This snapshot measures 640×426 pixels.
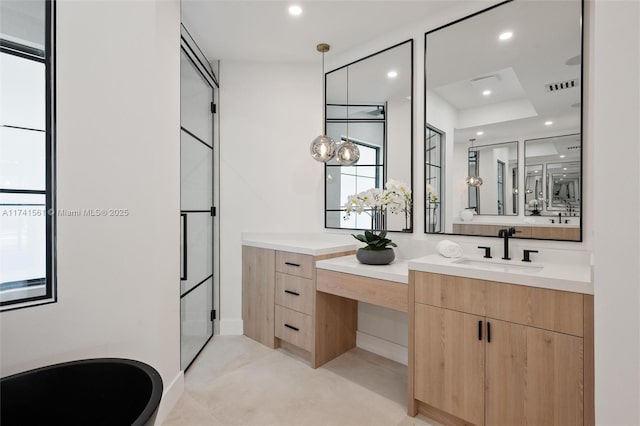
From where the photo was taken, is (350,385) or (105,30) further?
(350,385)

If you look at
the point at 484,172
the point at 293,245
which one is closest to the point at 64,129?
the point at 293,245

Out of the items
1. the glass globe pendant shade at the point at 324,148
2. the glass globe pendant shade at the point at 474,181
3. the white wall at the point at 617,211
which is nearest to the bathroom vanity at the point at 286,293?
the glass globe pendant shade at the point at 324,148

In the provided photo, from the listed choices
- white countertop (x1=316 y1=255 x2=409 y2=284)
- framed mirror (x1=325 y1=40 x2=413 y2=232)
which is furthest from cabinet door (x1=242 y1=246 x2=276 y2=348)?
framed mirror (x1=325 y1=40 x2=413 y2=232)

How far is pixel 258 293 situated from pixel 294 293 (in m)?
0.49

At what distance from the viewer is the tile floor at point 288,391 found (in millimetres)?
1841

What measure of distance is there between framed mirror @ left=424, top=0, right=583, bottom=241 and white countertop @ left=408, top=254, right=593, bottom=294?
0.27 m

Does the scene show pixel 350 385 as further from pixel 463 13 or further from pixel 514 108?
pixel 463 13

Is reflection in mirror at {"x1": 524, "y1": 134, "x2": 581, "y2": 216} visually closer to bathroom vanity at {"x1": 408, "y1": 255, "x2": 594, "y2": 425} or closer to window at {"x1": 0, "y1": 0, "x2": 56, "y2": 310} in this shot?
bathroom vanity at {"x1": 408, "y1": 255, "x2": 594, "y2": 425}

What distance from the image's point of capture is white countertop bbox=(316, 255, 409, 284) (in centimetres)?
199

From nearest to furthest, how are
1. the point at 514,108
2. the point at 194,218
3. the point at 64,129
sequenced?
1. the point at 64,129
2. the point at 514,108
3. the point at 194,218

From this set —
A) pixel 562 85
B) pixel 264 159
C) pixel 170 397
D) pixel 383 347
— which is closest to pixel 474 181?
pixel 562 85

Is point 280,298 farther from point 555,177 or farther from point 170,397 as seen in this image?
point 555,177

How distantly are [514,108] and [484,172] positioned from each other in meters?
0.46

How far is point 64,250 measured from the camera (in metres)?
1.45
